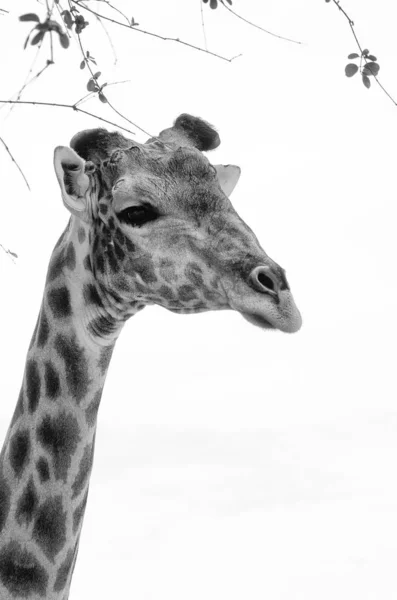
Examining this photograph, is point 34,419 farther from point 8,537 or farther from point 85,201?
point 85,201

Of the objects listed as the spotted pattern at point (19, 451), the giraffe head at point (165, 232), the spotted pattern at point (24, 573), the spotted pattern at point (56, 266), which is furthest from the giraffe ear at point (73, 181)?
the spotted pattern at point (24, 573)

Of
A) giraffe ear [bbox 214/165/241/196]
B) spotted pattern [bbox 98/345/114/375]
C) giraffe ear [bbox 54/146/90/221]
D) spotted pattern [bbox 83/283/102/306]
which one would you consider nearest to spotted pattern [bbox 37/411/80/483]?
spotted pattern [bbox 98/345/114/375]

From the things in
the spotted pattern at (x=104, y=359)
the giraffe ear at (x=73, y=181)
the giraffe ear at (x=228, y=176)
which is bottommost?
the spotted pattern at (x=104, y=359)

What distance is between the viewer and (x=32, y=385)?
11.8 ft

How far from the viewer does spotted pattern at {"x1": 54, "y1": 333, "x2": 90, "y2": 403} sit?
3.52 m

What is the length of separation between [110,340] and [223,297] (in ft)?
2.09

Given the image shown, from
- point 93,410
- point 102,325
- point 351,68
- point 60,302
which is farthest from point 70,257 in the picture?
point 351,68

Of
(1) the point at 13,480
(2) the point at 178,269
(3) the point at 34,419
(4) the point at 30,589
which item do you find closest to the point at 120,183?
(2) the point at 178,269

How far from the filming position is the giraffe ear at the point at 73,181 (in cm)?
342

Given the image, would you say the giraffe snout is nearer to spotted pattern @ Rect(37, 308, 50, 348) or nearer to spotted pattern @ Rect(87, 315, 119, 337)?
spotted pattern @ Rect(87, 315, 119, 337)

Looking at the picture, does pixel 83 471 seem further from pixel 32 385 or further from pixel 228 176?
pixel 228 176

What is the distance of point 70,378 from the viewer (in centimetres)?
352

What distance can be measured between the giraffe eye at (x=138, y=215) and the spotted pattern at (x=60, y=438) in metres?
0.76

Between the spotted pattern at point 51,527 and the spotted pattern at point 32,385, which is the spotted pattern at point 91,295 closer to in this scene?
the spotted pattern at point 32,385
